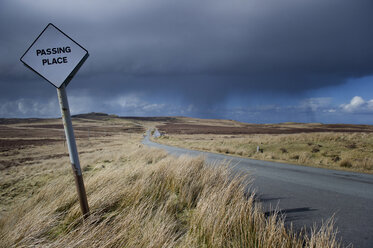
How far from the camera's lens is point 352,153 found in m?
18.0

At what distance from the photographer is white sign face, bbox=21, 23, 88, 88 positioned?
3154 mm

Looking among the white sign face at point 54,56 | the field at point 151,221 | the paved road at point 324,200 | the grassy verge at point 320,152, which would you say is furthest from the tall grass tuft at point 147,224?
the grassy verge at point 320,152

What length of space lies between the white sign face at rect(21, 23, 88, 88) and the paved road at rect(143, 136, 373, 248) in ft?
15.2

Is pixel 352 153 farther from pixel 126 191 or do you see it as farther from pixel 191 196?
pixel 126 191

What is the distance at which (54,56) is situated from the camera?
127 inches

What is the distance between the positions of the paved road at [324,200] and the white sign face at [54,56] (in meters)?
4.62

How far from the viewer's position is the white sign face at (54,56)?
3.15 metres

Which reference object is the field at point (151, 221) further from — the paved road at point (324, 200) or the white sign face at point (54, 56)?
the white sign face at point (54, 56)

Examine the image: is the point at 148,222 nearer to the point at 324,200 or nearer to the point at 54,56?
the point at 54,56

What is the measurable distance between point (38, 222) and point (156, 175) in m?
3.21

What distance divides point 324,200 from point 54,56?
722 centimetres

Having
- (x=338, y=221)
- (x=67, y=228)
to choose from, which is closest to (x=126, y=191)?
(x=67, y=228)

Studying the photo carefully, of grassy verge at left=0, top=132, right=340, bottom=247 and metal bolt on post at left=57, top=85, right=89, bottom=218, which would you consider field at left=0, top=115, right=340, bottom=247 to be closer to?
grassy verge at left=0, top=132, right=340, bottom=247

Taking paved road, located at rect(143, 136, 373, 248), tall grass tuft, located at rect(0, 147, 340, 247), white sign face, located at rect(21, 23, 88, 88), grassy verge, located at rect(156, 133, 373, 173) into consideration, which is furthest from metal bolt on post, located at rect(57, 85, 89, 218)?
grassy verge, located at rect(156, 133, 373, 173)
